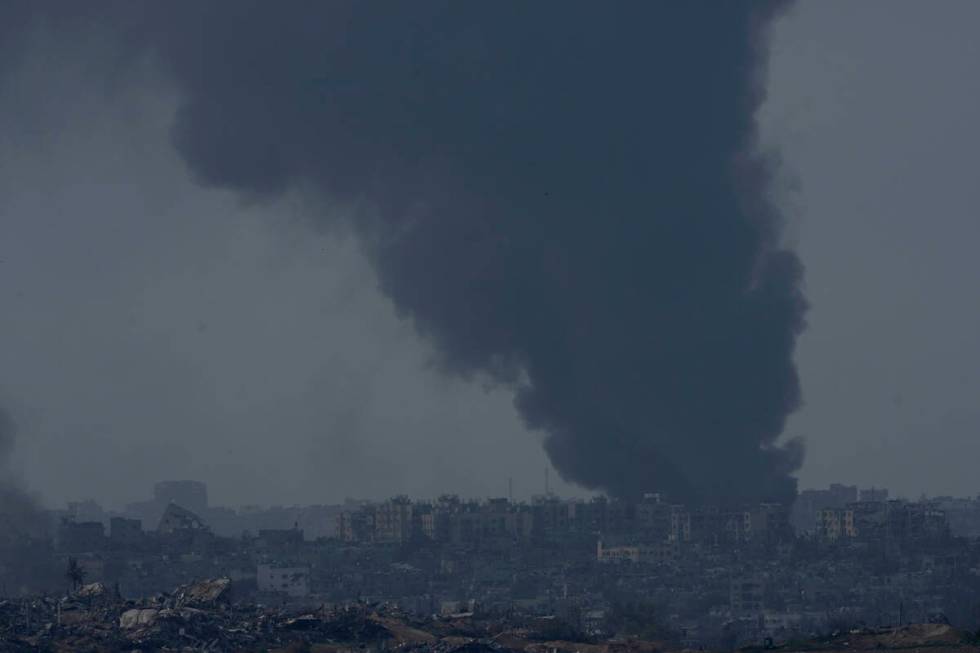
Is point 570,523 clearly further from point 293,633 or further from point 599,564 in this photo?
point 293,633

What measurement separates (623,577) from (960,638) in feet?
84.7

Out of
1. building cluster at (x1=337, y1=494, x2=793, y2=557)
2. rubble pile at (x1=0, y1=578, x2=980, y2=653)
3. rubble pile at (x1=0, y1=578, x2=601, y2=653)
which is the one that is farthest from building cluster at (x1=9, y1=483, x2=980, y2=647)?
rubble pile at (x1=0, y1=578, x2=601, y2=653)

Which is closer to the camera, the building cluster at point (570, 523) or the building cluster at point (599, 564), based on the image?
the building cluster at point (599, 564)

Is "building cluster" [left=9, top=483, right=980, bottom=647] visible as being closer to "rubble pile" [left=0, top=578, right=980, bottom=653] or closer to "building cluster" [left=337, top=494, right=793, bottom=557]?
"building cluster" [left=337, top=494, right=793, bottom=557]

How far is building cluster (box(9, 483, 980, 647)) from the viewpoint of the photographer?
179 feet

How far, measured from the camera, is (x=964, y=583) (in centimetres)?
5984

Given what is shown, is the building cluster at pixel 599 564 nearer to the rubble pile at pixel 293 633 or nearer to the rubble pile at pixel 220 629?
the rubble pile at pixel 293 633

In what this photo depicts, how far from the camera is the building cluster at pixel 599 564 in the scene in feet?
179

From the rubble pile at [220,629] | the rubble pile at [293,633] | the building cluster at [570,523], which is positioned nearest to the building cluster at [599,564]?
the building cluster at [570,523]

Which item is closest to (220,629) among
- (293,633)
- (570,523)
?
(293,633)

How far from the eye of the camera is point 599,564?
66500mm

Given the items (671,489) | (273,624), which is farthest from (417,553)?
(273,624)

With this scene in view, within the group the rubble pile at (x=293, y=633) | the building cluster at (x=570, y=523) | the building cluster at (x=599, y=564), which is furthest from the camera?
the building cluster at (x=570, y=523)

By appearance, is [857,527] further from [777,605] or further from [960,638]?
[960,638]
